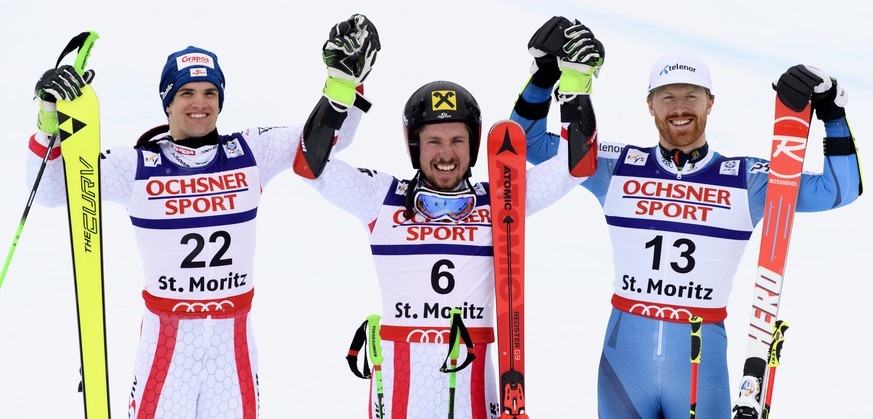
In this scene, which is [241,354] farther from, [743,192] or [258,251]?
[258,251]

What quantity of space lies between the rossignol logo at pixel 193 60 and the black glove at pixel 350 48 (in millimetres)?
642

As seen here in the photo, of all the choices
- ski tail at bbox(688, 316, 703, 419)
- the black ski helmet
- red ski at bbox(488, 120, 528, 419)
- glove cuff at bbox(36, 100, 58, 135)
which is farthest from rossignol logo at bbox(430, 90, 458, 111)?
glove cuff at bbox(36, 100, 58, 135)

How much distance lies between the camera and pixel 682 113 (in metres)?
4.65

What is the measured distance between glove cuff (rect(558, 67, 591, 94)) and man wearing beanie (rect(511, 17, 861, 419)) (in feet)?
0.14

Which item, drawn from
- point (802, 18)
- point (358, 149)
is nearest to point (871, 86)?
point (802, 18)

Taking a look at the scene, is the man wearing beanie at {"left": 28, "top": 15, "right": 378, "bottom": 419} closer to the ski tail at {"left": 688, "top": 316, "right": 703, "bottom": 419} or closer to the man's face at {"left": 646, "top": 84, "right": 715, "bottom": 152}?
the man's face at {"left": 646, "top": 84, "right": 715, "bottom": 152}

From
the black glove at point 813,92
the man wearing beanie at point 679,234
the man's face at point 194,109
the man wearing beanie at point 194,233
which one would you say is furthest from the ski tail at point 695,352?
the man's face at point 194,109

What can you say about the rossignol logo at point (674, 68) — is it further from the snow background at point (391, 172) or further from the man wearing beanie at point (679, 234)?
the snow background at point (391, 172)

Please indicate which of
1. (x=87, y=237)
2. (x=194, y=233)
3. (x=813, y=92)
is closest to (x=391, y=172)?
(x=194, y=233)

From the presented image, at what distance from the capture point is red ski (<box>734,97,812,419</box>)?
14.8 feet

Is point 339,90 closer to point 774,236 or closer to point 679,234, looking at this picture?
point 679,234

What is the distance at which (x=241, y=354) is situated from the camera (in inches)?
182

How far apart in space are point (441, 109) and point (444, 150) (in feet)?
0.62

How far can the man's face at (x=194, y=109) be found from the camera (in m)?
4.56
